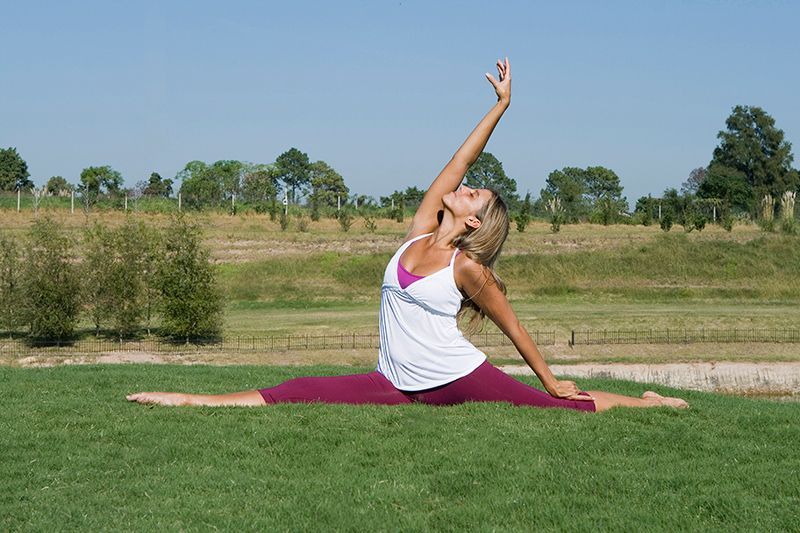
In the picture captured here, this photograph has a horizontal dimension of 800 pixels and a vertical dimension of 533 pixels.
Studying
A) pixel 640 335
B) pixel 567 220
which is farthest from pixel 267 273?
pixel 567 220

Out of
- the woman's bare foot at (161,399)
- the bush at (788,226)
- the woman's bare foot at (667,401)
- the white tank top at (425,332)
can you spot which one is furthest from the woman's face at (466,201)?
the bush at (788,226)

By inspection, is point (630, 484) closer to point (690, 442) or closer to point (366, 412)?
point (690, 442)

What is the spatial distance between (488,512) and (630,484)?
3.59 ft

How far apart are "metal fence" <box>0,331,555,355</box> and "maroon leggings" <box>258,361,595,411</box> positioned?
92.4ft

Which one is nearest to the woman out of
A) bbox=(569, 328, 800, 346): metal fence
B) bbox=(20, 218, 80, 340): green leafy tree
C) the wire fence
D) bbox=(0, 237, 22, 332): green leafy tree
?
the wire fence

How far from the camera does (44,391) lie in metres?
9.61

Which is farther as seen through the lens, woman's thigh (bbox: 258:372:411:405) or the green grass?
woman's thigh (bbox: 258:372:411:405)

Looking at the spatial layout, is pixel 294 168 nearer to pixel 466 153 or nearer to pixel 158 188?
pixel 158 188

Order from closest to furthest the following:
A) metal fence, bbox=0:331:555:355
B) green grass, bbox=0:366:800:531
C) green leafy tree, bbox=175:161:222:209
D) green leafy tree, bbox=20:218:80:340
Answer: green grass, bbox=0:366:800:531 < metal fence, bbox=0:331:555:355 < green leafy tree, bbox=20:218:80:340 < green leafy tree, bbox=175:161:222:209

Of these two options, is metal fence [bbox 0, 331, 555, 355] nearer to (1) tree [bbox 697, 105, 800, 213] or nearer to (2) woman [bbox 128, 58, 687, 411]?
(2) woman [bbox 128, 58, 687, 411]

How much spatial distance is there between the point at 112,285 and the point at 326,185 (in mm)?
83307

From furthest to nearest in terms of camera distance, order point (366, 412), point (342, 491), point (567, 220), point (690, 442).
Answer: point (567, 220)
point (366, 412)
point (690, 442)
point (342, 491)

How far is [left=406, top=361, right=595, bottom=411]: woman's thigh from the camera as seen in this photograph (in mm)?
8148

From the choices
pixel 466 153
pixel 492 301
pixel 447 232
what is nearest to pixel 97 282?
pixel 466 153
